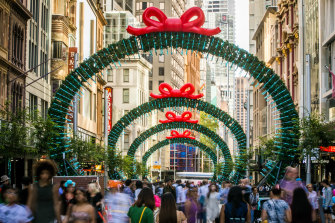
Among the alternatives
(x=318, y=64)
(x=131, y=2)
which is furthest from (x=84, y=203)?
(x=131, y=2)

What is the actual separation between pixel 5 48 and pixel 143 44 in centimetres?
1284

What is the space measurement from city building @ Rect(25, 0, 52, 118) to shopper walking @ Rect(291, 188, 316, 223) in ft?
101

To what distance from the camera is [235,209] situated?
11422 millimetres

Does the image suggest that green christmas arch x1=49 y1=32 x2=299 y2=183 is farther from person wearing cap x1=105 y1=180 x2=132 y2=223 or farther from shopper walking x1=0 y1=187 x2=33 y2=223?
shopper walking x1=0 y1=187 x2=33 y2=223

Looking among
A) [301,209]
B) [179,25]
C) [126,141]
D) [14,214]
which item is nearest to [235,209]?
[301,209]

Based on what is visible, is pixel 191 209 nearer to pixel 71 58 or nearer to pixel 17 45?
pixel 17 45

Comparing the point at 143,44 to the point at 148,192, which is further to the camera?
the point at 143,44

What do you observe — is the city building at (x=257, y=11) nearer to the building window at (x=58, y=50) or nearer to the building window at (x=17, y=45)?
the building window at (x=58, y=50)

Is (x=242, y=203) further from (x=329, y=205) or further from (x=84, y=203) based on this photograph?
(x=329, y=205)

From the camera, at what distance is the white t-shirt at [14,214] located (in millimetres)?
9984

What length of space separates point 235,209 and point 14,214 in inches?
149

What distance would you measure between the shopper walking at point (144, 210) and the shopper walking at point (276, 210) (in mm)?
1915

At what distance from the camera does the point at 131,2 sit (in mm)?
124812

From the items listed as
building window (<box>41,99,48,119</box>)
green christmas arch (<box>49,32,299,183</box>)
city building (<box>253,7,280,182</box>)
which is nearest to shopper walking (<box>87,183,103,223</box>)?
green christmas arch (<box>49,32,299,183</box>)
